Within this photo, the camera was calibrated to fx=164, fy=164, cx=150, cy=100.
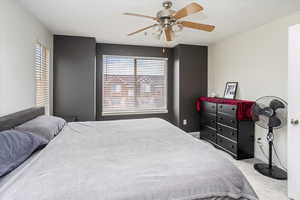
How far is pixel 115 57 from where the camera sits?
4.14 m

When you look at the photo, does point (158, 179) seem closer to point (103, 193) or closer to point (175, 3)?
point (103, 193)

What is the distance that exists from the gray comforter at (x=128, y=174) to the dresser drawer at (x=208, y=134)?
218 cm

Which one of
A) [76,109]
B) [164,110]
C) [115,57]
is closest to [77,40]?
[115,57]

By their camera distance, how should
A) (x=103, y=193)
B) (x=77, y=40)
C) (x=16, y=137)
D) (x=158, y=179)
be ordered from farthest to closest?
(x=77, y=40), (x=16, y=137), (x=158, y=179), (x=103, y=193)

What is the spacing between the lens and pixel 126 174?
3.46 ft

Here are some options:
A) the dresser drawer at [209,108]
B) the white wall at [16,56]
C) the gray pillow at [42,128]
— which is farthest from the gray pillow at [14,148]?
the dresser drawer at [209,108]

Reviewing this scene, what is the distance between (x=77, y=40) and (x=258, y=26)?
3494 millimetres

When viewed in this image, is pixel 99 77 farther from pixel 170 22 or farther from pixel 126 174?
pixel 126 174

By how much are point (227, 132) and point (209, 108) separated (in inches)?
28.3

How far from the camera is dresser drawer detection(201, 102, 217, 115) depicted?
11.6 feet

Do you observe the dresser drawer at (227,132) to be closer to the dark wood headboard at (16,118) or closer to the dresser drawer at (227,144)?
the dresser drawer at (227,144)

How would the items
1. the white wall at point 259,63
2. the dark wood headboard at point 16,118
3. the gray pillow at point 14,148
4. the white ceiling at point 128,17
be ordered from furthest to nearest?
1. the white wall at point 259,63
2. the white ceiling at point 128,17
3. the dark wood headboard at point 16,118
4. the gray pillow at point 14,148

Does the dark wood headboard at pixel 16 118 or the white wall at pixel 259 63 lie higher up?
the white wall at pixel 259 63

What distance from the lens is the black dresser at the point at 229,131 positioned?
9.67ft
